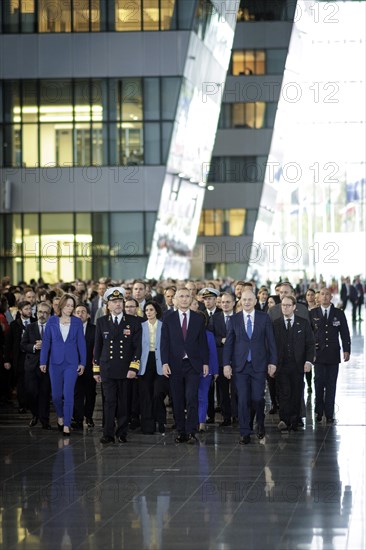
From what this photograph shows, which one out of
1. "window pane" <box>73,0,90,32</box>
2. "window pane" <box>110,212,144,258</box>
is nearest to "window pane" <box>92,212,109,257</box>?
"window pane" <box>110,212,144,258</box>

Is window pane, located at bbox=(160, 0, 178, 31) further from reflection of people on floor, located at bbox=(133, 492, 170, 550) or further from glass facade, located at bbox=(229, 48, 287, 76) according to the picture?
reflection of people on floor, located at bbox=(133, 492, 170, 550)

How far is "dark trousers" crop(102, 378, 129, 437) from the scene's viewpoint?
15703 mm

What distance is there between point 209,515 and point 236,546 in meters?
1.22

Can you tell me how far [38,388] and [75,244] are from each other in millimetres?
29575

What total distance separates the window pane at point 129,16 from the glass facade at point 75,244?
268 inches

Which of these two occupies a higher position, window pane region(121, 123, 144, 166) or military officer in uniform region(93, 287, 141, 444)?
window pane region(121, 123, 144, 166)

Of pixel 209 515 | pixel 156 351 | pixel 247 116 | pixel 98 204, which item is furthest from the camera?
pixel 247 116

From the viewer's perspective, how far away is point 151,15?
147 feet

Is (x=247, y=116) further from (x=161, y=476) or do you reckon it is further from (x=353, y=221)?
(x=161, y=476)

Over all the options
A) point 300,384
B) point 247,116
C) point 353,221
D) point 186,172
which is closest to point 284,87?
point 247,116

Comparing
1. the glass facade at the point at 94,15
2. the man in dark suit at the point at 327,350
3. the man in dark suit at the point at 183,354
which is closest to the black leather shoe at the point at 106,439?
the man in dark suit at the point at 183,354

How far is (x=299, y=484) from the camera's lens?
40.3 feet

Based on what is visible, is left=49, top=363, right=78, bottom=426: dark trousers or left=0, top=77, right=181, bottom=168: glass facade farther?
left=0, top=77, right=181, bottom=168: glass facade

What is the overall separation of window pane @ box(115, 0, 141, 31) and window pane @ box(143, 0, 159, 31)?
0.22 m
